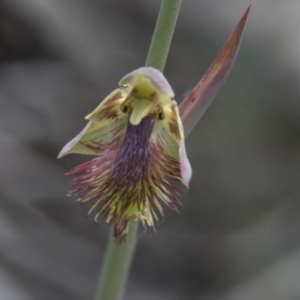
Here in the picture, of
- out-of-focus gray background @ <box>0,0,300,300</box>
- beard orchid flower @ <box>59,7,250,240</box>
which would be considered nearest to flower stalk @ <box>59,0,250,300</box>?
beard orchid flower @ <box>59,7,250,240</box>

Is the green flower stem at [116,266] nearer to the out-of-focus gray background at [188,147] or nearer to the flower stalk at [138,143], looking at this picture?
the flower stalk at [138,143]

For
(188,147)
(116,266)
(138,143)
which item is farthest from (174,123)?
(188,147)

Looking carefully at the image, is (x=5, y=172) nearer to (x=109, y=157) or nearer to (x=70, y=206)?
(x=70, y=206)

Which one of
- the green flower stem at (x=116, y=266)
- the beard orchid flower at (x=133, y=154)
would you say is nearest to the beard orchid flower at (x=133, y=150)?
the beard orchid flower at (x=133, y=154)

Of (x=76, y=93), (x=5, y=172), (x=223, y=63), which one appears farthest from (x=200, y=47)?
(x=223, y=63)

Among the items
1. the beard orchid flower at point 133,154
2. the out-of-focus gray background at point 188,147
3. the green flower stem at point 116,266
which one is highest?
the out-of-focus gray background at point 188,147

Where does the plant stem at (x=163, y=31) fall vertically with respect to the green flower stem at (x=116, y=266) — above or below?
→ above

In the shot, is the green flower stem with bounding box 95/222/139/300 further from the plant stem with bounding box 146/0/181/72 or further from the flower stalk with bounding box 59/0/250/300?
the plant stem with bounding box 146/0/181/72
